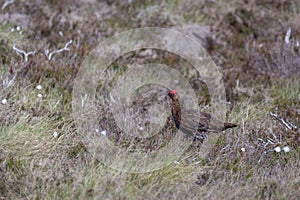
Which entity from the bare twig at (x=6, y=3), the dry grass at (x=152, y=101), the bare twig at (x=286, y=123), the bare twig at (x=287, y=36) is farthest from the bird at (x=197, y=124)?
the bare twig at (x=6, y=3)

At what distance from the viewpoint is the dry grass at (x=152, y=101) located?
4.05 m

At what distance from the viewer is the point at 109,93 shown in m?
5.71

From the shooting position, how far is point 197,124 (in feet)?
15.8

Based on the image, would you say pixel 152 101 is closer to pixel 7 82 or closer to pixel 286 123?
pixel 286 123

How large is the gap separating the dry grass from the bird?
0.13m

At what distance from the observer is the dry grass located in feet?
13.3

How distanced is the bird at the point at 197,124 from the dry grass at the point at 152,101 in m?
0.13

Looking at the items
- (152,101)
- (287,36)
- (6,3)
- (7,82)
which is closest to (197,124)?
(152,101)

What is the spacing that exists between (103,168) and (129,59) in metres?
2.72

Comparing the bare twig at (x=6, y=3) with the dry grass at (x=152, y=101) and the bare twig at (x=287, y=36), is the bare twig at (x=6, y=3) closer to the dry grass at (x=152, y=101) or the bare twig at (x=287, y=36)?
the dry grass at (x=152, y=101)

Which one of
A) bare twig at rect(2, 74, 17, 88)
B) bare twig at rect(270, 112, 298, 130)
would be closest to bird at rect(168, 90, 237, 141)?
bare twig at rect(270, 112, 298, 130)

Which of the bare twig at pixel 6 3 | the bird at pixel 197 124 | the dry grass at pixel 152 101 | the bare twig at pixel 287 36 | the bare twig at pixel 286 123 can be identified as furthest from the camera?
the bare twig at pixel 287 36

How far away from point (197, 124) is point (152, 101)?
42.2 inches

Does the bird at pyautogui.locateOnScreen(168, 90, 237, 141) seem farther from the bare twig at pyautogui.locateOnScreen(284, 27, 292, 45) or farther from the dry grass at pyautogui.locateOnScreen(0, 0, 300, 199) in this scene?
the bare twig at pyautogui.locateOnScreen(284, 27, 292, 45)
